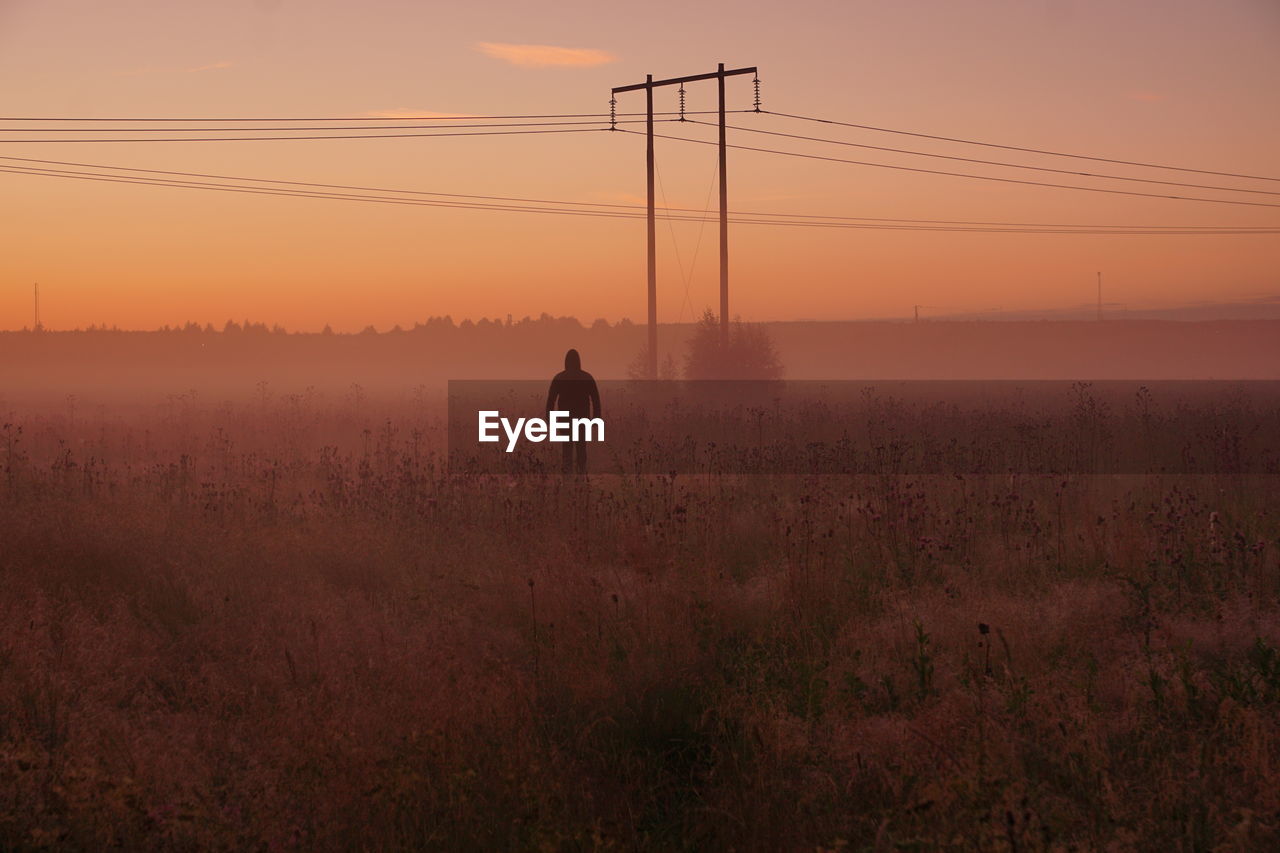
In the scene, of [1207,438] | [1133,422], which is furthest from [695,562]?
[1133,422]

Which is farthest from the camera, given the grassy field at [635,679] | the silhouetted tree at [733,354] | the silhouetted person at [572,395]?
the silhouetted tree at [733,354]

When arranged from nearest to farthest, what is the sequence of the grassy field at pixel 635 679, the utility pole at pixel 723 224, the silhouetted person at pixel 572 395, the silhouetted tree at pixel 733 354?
1. the grassy field at pixel 635 679
2. the silhouetted person at pixel 572 395
3. the utility pole at pixel 723 224
4. the silhouetted tree at pixel 733 354

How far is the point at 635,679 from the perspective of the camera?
17.4ft

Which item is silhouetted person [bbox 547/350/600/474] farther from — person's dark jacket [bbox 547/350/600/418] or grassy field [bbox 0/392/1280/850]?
grassy field [bbox 0/392/1280/850]

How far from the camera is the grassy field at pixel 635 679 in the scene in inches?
154

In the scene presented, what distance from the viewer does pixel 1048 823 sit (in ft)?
12.0

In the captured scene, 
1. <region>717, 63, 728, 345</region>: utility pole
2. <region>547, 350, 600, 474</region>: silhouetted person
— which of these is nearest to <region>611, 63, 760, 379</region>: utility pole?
<region>717, 63, 728, 345</region>: utility pole

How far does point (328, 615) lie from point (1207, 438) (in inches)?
535

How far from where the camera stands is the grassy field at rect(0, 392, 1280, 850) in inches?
154

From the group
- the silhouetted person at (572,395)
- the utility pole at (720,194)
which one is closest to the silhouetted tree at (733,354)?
the utility pole at (720,194)

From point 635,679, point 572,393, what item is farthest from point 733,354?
point 635,679

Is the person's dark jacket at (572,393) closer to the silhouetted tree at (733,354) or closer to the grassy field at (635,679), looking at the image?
the grassy field at (635,679)

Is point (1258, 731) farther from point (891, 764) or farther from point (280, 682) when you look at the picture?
point (280, 682)

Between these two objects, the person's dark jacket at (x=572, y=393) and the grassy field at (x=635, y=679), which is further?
the person's dark jacket at (x=572, y=393)
